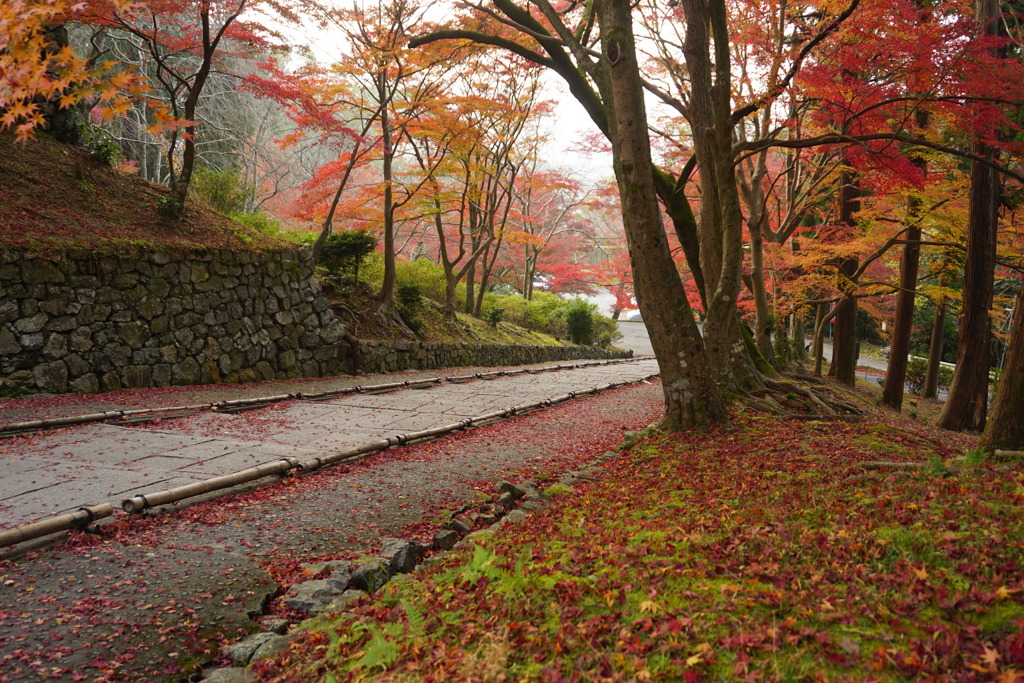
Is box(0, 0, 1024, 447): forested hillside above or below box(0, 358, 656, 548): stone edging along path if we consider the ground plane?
above

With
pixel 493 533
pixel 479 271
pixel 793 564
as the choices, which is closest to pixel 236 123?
pixel 479 271

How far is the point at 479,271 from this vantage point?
29391 millimetres

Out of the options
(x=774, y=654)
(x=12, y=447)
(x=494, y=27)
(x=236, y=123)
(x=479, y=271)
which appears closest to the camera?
(x=774, y=654)

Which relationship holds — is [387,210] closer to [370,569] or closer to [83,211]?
[83,211]

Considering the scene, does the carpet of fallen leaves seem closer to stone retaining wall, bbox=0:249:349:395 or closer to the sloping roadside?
the sloping roadside

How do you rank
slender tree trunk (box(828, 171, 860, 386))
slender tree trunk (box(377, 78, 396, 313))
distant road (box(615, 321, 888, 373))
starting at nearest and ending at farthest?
slender tree trunk (box(377, 78, 396, 313)), slender tree trunk (box(828, 171, 860, 386)), distant road (box(615, 321, 888, 373))

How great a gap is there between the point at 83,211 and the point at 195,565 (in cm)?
892

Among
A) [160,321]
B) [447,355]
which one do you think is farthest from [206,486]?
[447,355]

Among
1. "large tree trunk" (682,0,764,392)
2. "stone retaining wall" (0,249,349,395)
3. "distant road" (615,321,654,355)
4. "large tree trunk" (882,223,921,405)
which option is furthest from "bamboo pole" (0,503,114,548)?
"distant road" (615,321,654,355)

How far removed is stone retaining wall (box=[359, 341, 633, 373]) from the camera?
13102 millimetres

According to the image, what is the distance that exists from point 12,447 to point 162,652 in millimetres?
4026

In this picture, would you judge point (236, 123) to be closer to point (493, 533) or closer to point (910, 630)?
point (493, 533)

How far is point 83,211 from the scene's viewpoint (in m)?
9.90

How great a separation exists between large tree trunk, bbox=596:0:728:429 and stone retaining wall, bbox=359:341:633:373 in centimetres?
786
